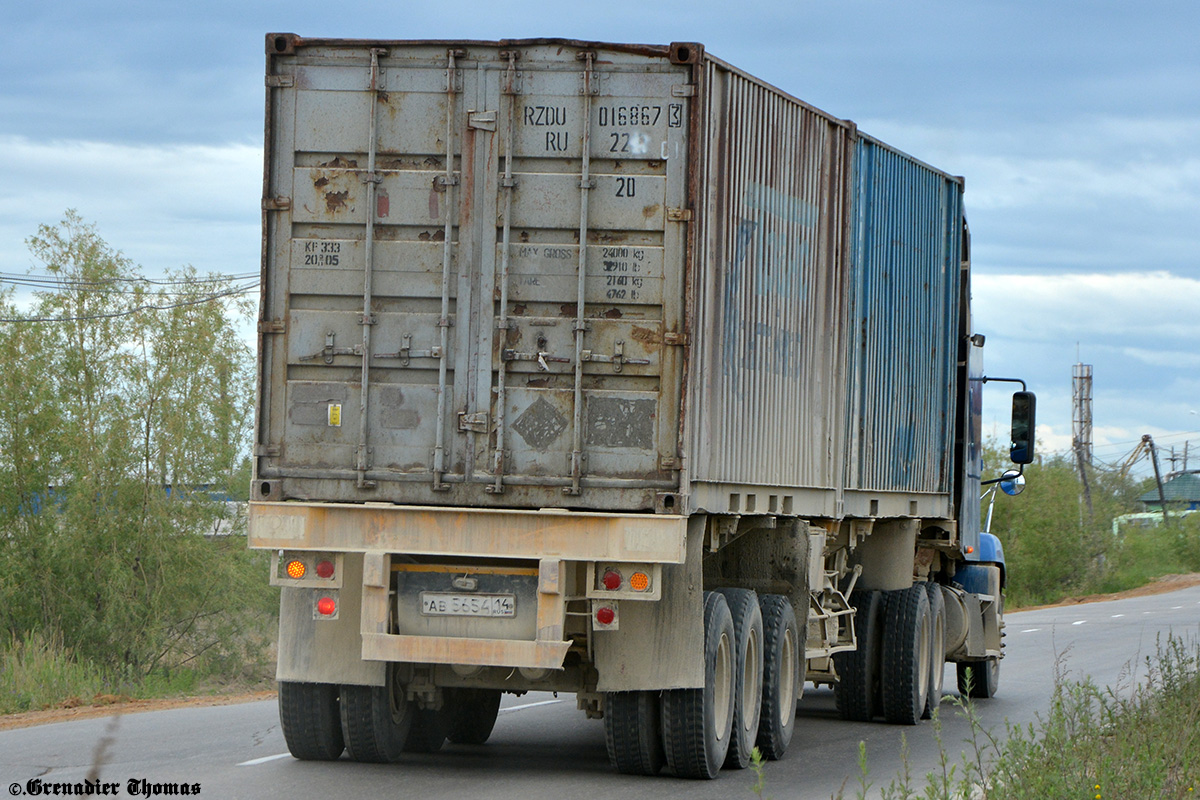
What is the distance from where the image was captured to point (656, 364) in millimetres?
8664

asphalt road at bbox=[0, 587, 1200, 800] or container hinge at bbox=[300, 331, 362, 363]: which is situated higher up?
container hinge at bbox=[300, 331, 362, 363]

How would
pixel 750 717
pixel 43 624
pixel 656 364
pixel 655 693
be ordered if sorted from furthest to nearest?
pixel 43 624, pixel 750 717, pixel 655 693, pixel 656 364

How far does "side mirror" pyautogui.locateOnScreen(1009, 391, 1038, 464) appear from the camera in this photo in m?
14.9

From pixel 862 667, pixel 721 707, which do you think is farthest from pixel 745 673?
pixel 862 667

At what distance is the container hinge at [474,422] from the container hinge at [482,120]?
5.32ft

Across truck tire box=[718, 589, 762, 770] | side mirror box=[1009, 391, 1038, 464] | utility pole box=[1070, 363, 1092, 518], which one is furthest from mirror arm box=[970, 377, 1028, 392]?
utility pole box=[1070, 363, 1092, 518]

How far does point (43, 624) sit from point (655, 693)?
15.7m

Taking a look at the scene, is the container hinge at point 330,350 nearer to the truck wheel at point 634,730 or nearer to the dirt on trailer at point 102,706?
the truck wheel at point 634,730

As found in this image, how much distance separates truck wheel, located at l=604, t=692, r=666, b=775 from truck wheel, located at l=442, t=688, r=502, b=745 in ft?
5.27

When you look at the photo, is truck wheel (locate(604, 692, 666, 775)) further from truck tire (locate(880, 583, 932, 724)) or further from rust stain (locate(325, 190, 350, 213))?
truck tire (locate(880, 583, 932, 724))

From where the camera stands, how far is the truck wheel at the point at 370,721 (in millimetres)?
9367

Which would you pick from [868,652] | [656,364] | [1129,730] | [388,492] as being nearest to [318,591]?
[388,492]

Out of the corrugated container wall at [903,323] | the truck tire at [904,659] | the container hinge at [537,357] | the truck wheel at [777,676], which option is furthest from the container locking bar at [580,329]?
the truck tire at [904,659]

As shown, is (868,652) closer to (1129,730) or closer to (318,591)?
(1129,730)
